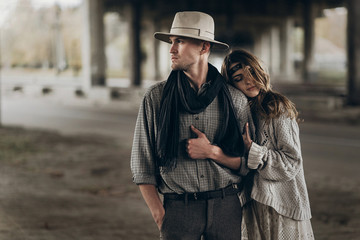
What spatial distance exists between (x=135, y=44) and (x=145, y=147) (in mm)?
26584

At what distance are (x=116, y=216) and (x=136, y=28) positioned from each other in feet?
80.3

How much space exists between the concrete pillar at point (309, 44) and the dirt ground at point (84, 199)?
26090 millimetres

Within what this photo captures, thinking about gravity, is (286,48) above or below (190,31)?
above

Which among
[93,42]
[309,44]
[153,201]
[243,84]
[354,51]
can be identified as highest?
[309,44]

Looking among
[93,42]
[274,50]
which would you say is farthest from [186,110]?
[274,50]

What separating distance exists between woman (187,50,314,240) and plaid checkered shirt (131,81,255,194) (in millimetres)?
128

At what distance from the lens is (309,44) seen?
33844 mm

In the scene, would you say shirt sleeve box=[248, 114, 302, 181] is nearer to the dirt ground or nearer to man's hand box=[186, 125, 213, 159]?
man's hand box=[186, 125, 213, 159]

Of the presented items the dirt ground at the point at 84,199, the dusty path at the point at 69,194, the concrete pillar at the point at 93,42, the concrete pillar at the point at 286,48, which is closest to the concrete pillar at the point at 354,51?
the dusty path at the point at 69,194

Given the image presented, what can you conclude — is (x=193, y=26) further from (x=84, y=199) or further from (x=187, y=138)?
(x=84, y=199)

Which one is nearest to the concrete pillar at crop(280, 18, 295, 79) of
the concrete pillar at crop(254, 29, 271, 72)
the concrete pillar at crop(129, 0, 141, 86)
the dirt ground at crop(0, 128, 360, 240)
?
the concrete pillar at crop(254, 29, 271, 72)

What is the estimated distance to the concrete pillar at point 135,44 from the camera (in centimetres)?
2809

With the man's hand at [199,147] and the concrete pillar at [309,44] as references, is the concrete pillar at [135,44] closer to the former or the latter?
the concrete pillar at [309,44]

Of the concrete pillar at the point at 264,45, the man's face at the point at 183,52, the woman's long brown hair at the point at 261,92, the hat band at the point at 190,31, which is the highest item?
the concrete pillar at the point at 264,45
